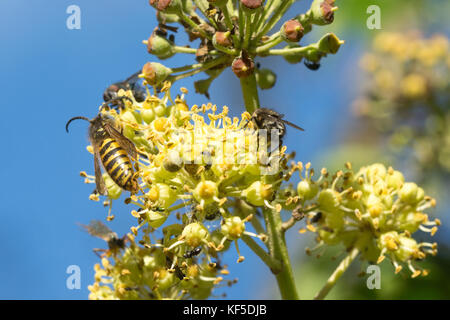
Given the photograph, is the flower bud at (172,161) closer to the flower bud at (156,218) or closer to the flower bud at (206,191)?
the flower bud at (206,191)

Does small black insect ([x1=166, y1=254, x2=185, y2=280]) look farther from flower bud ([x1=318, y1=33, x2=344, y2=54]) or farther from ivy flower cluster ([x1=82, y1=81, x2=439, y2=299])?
flower bud ([x1=318, y1=33, x2=344, y2=54])

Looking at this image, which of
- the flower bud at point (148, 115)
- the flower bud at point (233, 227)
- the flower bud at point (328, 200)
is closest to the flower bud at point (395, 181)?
the flower bud at point (328, 200)

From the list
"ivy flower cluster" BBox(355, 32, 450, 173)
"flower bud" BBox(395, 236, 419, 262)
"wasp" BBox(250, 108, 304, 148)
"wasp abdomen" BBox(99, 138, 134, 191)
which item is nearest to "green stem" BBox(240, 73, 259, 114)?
"wasp" BBox(250, 108, 304, 148)

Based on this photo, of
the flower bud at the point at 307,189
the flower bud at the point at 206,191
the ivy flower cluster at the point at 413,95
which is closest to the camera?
the flower bud at the point at 206,191

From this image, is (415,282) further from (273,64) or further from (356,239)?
(273,64)

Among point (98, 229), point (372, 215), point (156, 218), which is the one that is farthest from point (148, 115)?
point (372, 215)
